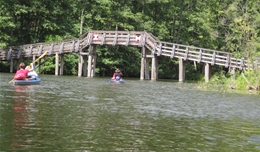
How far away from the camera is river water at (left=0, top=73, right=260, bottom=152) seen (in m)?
9.43

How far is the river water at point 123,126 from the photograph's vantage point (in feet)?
30.9

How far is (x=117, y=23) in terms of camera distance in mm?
51719

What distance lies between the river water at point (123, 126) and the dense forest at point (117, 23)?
99.7ft

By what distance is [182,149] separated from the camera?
368 inches

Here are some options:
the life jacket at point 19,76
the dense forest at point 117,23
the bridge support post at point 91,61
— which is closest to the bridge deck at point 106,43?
the bridge support post at point 91,61

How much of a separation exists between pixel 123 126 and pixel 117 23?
40612 mm

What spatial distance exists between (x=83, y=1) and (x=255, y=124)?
4215 cm

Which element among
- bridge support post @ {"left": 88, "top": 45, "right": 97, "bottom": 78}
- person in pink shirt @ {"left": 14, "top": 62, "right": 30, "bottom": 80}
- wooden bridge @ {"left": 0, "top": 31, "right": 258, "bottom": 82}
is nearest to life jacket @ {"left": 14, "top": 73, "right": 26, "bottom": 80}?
person in pink shirt @ {"left": 14, "top": 62, "right": 30, "bottom": 80}

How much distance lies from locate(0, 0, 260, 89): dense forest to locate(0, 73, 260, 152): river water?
30.4 meters

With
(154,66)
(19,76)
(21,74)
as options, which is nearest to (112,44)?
(154,66)

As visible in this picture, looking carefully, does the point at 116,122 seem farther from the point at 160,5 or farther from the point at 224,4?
the point at 224,4

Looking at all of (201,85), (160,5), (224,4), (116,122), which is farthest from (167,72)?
(116,122)

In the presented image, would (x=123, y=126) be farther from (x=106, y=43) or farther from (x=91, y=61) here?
(x=91, y=61)

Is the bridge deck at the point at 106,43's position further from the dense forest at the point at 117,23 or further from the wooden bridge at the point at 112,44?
the dense forest at the point at 117,23
